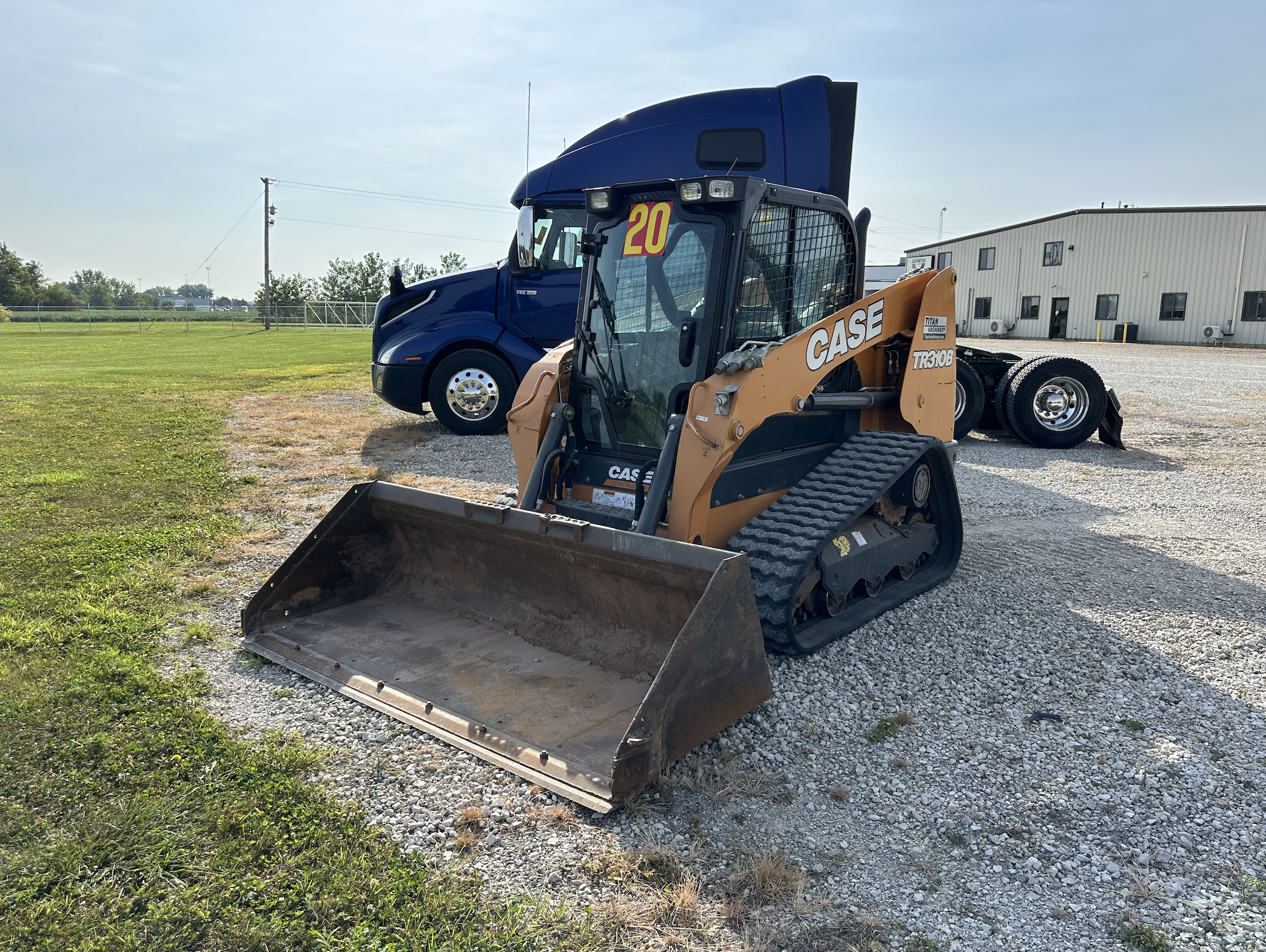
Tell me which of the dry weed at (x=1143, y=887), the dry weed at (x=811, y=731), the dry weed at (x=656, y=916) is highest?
the dry weed at (x=811, y=731)

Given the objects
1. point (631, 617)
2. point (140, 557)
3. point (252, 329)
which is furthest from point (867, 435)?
point (252, 329)

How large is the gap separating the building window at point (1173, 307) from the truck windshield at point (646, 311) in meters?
35.8

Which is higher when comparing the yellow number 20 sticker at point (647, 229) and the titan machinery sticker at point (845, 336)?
the yellow number 20 sticker at point (647, 229)

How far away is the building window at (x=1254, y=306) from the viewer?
3234cm

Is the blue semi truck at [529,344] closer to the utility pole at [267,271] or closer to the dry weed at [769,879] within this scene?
the dry weed at [769,879]

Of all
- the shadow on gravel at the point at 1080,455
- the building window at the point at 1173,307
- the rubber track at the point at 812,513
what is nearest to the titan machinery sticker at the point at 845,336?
the rubber track at the point at 812,513

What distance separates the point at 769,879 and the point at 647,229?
132 inches

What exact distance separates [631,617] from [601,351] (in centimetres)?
172

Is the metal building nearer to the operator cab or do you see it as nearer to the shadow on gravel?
the shadow on gravel

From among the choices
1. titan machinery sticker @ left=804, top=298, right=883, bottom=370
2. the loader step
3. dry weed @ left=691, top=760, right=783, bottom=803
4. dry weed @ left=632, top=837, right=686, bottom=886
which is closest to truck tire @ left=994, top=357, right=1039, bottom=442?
the loader step

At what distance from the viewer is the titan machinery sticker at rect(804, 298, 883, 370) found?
196 inches

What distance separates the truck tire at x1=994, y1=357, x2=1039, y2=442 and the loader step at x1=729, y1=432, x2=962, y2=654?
592 centimetres

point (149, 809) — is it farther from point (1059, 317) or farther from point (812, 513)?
point (1059, 317)

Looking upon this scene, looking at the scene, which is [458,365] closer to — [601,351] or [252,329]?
[601,351]
